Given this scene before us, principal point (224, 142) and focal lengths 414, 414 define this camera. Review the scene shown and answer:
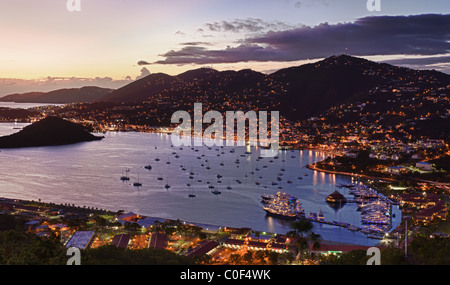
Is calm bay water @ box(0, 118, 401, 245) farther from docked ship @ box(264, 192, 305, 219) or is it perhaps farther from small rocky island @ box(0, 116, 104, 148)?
small rocky island @ box(0, 116, 104, 148)

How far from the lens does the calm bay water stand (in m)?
18.3

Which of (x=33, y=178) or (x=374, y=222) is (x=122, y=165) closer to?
(x=33, y=178)

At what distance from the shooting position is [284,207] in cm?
1877

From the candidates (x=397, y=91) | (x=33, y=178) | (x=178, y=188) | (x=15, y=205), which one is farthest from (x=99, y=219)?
(x=397, y=91)

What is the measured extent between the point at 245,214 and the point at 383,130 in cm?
3254

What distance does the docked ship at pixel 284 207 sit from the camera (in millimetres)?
18000

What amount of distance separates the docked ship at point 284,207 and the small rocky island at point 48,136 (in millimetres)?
35349

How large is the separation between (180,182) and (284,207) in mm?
8868

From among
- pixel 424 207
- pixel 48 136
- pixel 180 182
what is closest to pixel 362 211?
pixel 424 207

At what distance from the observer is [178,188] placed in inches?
942

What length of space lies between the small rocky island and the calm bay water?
4.71 metres

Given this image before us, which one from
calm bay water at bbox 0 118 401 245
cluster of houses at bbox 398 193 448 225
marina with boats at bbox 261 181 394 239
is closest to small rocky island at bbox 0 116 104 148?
calm bay water at bbox 0 118 401 245

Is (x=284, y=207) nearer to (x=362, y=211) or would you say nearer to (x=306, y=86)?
(x=362, y=211)

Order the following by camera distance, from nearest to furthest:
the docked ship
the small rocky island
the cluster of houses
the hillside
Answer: the cluster of houses
the docked ship
the small rocky island
the hillside
